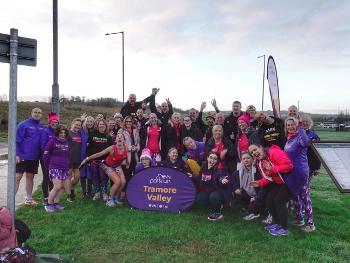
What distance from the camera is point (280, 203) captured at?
649cm

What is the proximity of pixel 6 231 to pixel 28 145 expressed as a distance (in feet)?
12.7

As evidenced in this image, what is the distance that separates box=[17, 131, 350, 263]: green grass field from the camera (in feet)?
17.9

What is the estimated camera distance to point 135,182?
7980 millimetres

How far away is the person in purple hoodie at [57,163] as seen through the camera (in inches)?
308

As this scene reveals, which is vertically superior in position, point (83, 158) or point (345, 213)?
point (83, 158)

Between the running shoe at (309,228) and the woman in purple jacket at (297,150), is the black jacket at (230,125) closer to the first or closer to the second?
the woman in purple jacket at (297,150)

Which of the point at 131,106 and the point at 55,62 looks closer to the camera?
the point at 131,106

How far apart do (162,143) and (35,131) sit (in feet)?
8.81

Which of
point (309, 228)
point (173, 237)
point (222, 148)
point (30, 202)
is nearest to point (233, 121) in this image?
point (222, 148)

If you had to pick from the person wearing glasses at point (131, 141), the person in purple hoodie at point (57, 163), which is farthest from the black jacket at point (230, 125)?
the person in purple hoodie at point (57, 163)

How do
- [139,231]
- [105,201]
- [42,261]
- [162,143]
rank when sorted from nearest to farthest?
[42,261] → [139,231] → [105,201] → [162,143]

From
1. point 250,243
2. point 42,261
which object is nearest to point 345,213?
point 250,243

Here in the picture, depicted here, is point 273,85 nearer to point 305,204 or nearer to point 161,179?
point 305,204

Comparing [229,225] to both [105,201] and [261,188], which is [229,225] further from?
[105,201]
